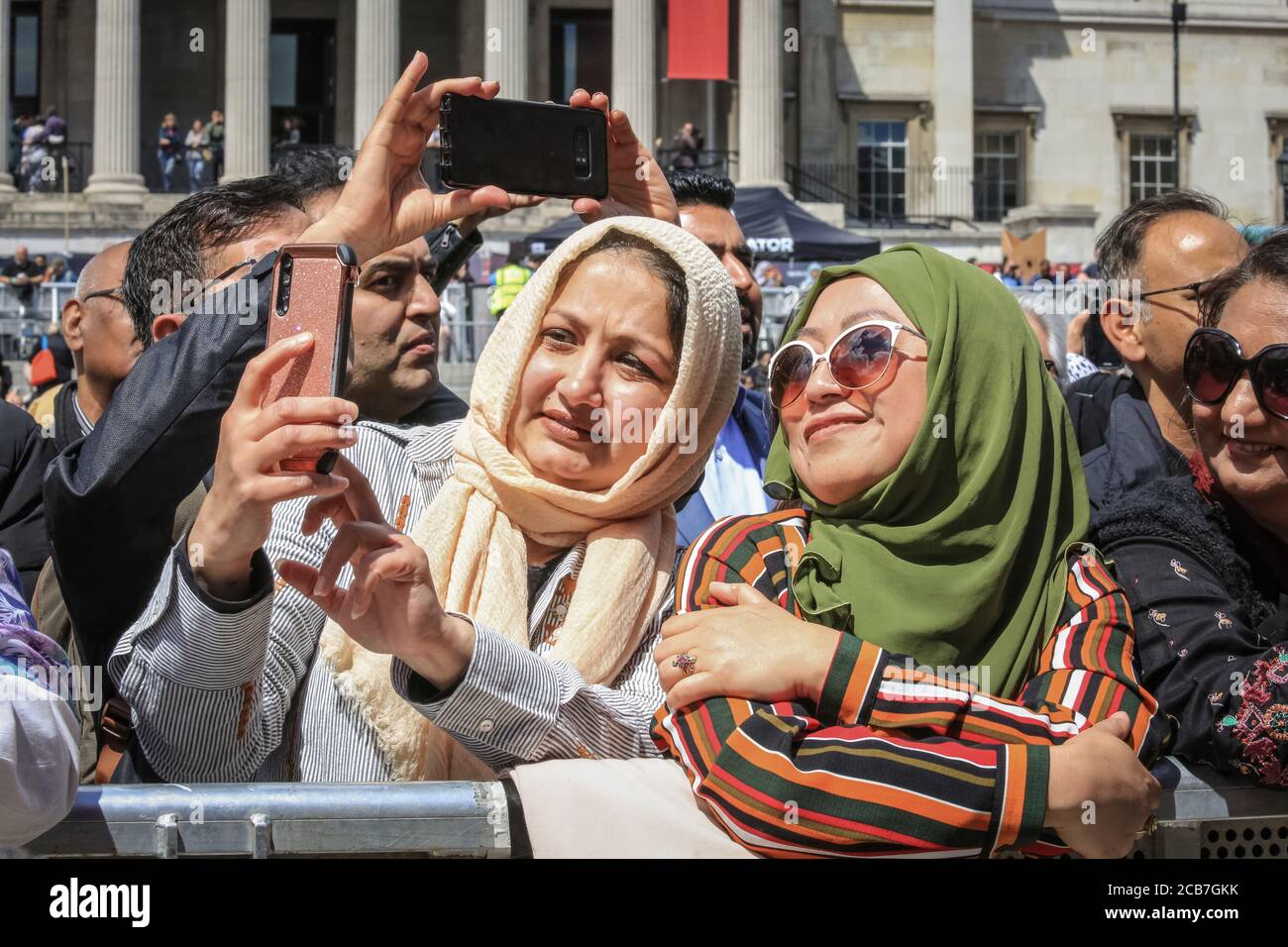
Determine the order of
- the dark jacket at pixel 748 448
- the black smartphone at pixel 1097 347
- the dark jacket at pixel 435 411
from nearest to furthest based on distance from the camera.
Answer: the dark jacket at pixel 748 448 < the dark jacket at pixel 435 411 < the black smartphone at pixel 1097 347

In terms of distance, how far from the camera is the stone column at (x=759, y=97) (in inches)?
1389

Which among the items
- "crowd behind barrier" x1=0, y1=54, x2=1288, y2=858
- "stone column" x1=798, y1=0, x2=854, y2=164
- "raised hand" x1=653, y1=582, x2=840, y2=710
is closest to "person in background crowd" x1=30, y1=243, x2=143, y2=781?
"crowd behind barrier" x1=0, y1=54, x2=1288, y2=858

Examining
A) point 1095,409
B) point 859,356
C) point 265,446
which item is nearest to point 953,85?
point 1095,409

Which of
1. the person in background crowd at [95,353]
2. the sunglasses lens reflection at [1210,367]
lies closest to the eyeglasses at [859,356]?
the sunglasses lens reflection at [1210,367]

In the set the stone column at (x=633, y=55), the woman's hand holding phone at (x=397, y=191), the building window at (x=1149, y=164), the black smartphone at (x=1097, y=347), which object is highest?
the stone column at (x=633, y=55)

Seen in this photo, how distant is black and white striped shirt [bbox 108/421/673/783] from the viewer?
2703 millimetres

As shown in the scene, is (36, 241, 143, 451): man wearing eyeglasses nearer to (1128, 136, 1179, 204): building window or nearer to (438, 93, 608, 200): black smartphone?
(438, 93, 608, 200): black smartphone

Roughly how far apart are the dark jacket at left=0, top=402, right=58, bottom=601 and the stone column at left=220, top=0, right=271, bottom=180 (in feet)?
99.8

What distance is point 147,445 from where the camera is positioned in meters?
3.11

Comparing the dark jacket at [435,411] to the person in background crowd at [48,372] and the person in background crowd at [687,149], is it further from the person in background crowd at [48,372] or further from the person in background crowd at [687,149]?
the person in background crowd at [687,149]

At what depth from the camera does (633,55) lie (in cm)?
3456

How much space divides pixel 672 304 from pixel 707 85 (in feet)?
114

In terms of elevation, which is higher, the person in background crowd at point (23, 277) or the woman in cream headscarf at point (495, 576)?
the person in background crowd at point (23, 277)

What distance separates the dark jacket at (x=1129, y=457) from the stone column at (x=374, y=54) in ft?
105
